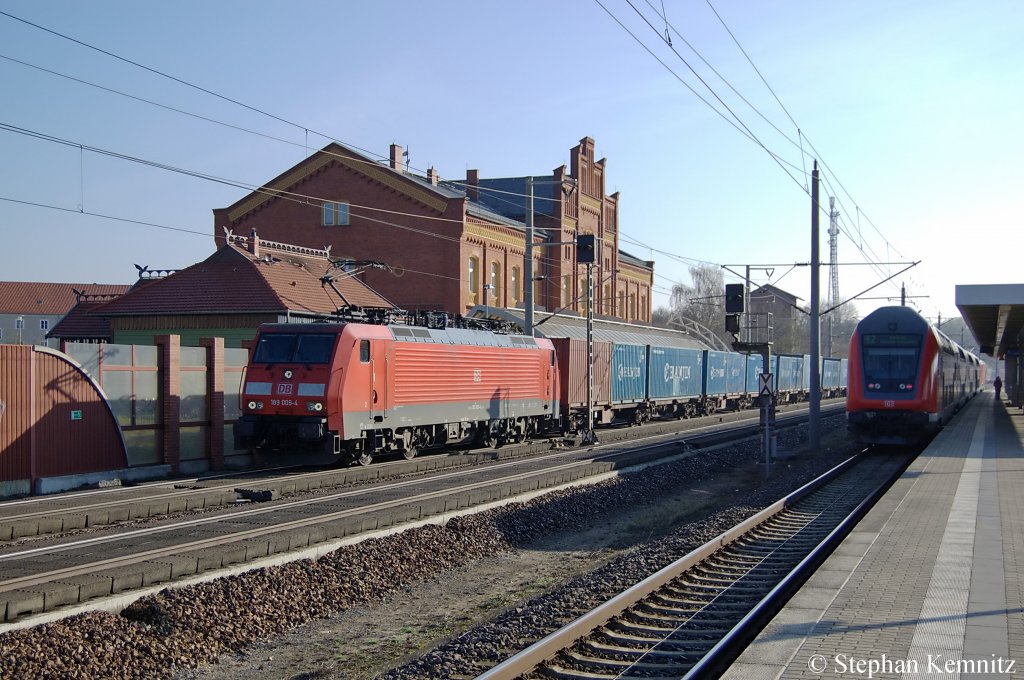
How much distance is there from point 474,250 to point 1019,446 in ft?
83.7

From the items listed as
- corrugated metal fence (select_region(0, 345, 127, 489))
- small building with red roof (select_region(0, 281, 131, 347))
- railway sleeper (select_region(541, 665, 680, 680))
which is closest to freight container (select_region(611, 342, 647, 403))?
corrugated metal fence (select_region(0, 345, 127, 489))

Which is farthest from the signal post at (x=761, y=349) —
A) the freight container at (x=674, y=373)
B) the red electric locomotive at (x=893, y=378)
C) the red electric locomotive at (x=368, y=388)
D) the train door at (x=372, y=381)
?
the freight container at (x=674, y=373)

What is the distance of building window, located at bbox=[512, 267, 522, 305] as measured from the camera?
47.5 m

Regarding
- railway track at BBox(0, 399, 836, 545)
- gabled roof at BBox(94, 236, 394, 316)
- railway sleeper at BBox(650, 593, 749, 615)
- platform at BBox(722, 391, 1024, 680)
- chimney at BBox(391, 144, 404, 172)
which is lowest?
railway sleeper at BBox(650, 593, 749, 615)

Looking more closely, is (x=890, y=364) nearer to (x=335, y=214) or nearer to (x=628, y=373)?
(x=628, y=373)

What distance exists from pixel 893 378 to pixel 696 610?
16.9 meters

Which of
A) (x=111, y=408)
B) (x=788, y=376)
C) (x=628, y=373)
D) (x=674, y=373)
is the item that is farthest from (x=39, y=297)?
(x=111, y=408)

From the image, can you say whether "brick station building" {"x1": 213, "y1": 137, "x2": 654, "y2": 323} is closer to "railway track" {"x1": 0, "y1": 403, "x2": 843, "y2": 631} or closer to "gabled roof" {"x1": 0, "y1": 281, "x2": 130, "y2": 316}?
"railway track" {"x1": 0, "y1": 403, "x2": 843, "y2": 631}

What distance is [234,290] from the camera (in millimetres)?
31375

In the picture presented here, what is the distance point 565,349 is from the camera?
28.8m

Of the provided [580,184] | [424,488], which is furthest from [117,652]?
[580,184]

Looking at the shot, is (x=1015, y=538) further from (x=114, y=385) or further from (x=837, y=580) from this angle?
(x=114, y=385)

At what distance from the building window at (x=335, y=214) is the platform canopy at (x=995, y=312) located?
87.1 ft

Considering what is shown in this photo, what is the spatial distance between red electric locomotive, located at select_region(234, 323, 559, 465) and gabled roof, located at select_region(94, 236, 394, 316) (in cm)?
946
